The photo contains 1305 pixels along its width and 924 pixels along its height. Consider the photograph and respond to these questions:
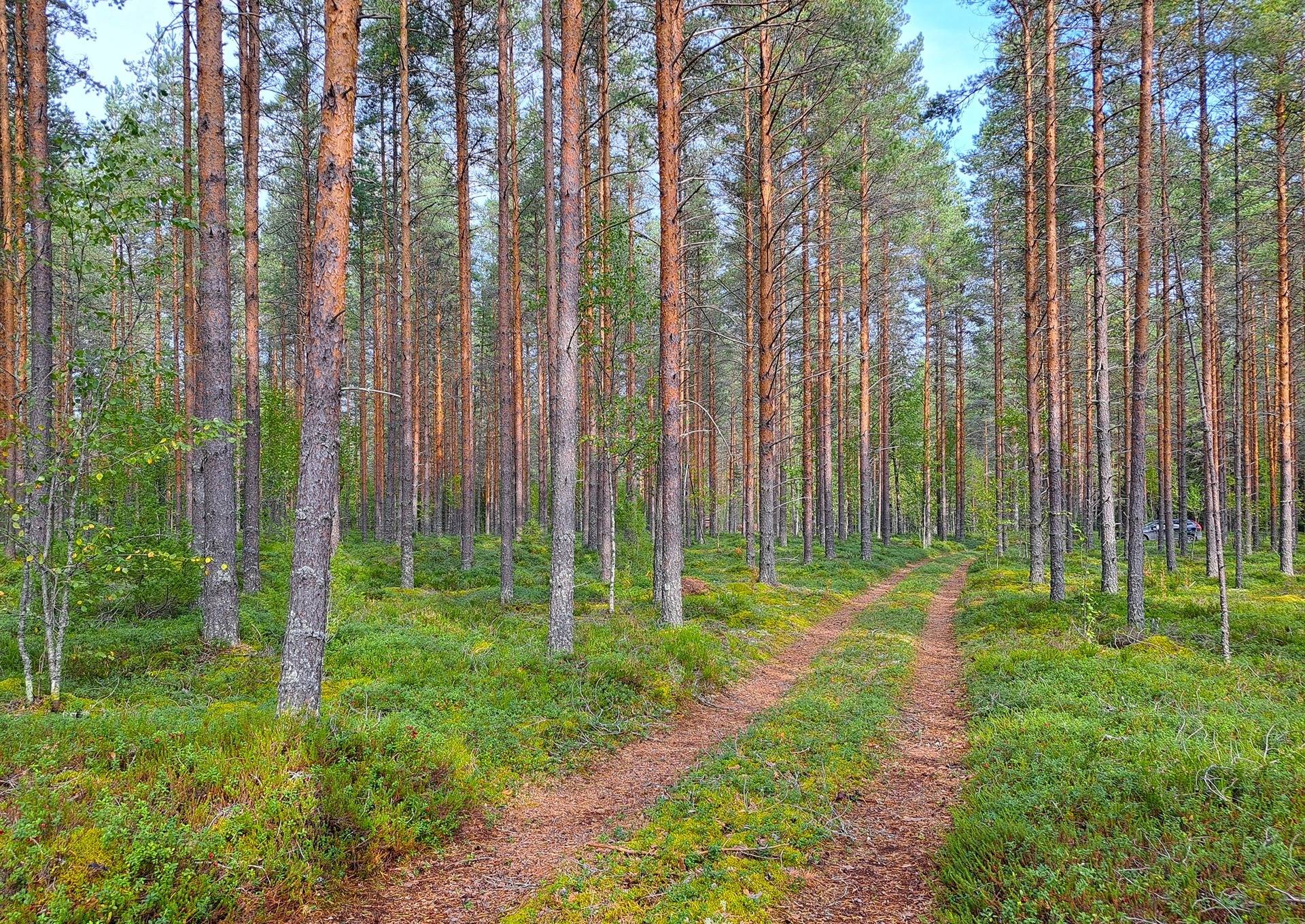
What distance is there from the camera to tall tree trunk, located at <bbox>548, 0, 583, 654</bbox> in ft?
28.4

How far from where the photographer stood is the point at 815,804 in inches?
189

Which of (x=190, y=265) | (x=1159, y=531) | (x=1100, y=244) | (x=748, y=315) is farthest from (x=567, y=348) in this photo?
(x=1159, y=531)

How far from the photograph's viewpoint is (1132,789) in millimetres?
4094

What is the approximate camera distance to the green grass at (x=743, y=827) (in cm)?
358

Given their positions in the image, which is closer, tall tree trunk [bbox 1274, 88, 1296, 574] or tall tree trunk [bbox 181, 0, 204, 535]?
tall tree trunk [bbox 181, 0, 204, 535]

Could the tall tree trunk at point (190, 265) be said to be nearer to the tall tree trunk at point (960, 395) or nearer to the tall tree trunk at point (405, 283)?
the tall tree trunk at point (405, 283)

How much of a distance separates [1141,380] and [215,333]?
14.1m

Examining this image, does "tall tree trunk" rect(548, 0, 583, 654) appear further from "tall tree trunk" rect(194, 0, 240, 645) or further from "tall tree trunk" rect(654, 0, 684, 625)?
"tall tree trunk" rect(194, 0, 240, 645)

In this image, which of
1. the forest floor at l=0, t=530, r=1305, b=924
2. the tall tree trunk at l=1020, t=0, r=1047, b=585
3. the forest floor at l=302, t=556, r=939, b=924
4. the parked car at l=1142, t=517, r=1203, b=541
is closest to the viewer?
the forest floor at l=0, t=530, r=1305, b=924

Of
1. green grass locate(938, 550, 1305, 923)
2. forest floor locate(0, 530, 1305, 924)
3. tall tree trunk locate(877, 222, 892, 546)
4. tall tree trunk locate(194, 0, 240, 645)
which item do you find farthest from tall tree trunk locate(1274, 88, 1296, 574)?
tall tree trunk locate(194, 0, 240, 645)

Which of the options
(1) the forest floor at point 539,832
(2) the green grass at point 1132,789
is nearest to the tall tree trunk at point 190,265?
(1) the forest floor at point 539,832

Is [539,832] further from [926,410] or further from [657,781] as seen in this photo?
[926,410]

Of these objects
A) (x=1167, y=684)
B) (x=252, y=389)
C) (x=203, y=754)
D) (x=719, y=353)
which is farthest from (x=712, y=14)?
(x=719, y=353)

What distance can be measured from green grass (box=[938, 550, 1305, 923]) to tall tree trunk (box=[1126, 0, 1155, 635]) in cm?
138
